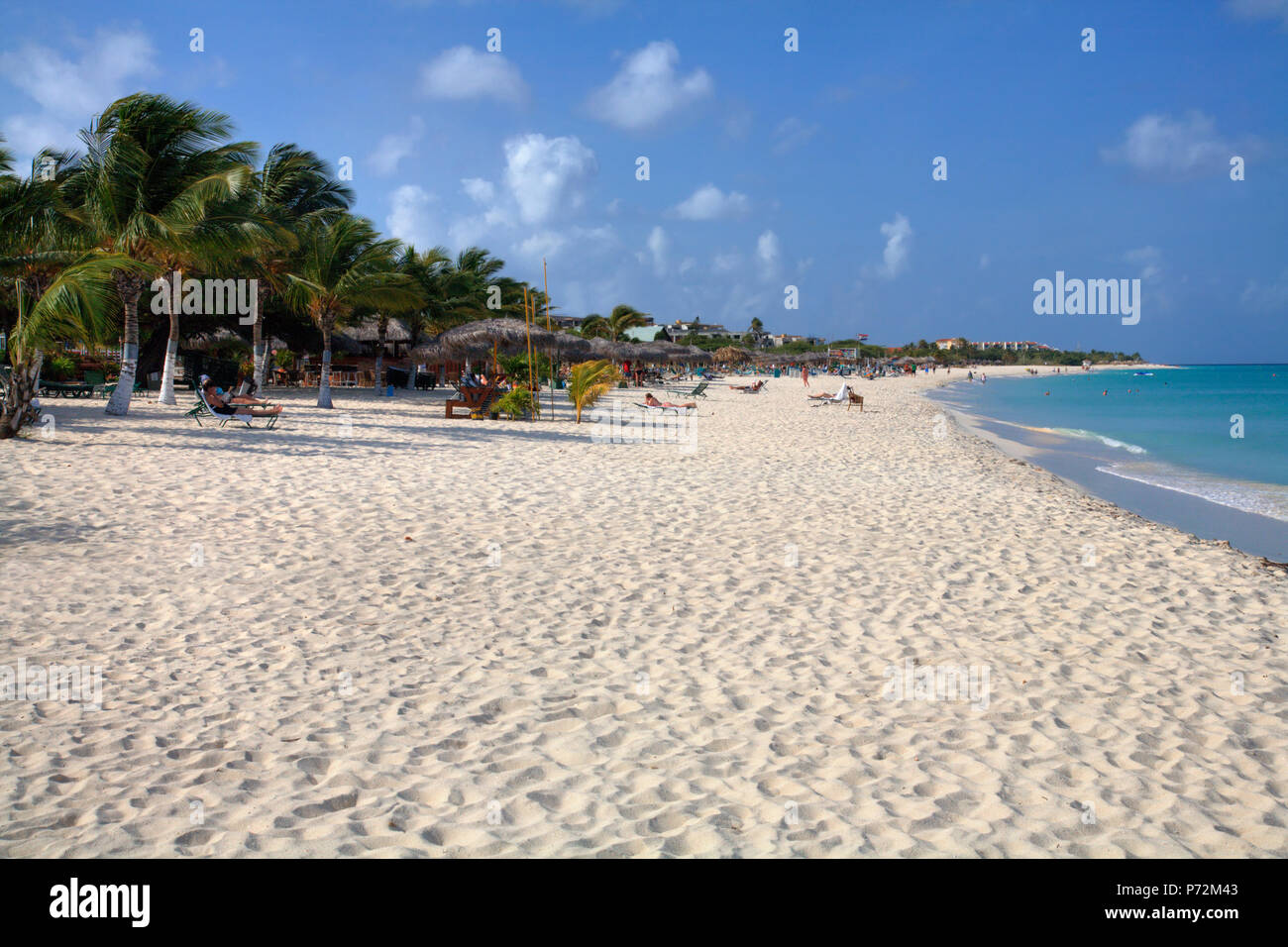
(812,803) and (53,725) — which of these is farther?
(53,725)

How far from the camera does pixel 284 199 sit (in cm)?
2264

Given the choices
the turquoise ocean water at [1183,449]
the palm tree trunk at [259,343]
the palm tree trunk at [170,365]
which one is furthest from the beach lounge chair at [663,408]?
the palm tree trunk at [170,365]

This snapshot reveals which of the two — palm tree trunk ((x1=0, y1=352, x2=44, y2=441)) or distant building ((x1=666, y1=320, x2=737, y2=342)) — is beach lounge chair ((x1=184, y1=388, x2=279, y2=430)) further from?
distant building ((x1=666, y1=320, x2=737, y2=342))

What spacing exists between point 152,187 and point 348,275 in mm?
3824

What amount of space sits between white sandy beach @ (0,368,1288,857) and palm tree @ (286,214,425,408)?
30.4 ft

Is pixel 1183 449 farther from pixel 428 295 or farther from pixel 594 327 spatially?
pixel 594 327

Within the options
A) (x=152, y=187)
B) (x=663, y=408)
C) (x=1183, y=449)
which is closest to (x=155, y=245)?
(x=152, y=187)

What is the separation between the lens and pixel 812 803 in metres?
2.77

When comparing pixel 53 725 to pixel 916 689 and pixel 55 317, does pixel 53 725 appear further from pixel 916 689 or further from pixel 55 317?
pixel 55 317

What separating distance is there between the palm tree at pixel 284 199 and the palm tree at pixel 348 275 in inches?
48.5

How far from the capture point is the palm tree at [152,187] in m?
13.0
